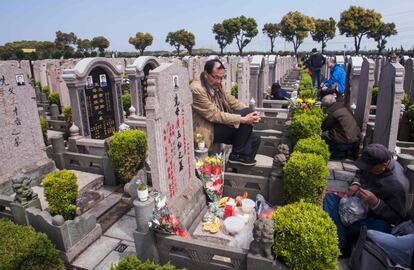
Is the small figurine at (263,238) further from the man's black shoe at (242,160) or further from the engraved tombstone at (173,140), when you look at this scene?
the man's black shoe at (242,160)

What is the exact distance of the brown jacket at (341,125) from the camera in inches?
259

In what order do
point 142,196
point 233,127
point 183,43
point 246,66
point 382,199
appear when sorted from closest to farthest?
point 142,196, point 382,199, point 233,127, point 246,66, point 183,43

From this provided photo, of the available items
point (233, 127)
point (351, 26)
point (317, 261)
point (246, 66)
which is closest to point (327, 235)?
point (317, 261)

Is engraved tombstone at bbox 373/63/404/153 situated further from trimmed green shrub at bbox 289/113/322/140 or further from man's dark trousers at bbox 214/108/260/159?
man's dark trousers at bbox 214/108/260/159

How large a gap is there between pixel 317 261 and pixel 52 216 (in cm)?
338

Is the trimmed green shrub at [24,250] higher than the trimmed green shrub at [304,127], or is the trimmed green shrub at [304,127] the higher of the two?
the trimmed green shrub at [304,127]

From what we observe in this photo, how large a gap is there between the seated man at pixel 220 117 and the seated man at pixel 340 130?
232 centimetres

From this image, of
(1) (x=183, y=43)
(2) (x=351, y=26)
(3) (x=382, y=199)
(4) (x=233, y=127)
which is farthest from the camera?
(1) (x=183, y=43)

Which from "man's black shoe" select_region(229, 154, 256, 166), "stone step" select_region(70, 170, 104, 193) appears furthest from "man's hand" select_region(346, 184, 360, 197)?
"stone step" select_region(70, 170, 104, 193)

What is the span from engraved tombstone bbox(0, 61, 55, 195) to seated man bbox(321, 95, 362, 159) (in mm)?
6367

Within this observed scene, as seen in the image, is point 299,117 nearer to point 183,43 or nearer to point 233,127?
point 233,127

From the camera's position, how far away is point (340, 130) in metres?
6.70

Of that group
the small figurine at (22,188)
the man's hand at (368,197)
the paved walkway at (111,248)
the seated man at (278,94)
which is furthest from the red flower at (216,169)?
the seated man at (278,94)

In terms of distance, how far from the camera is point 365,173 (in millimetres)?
3828
